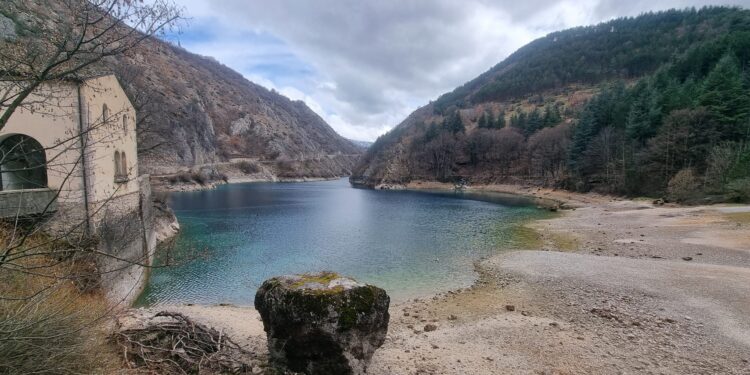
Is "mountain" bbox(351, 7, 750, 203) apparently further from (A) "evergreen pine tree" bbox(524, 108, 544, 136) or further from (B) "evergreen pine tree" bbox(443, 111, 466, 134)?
(B) "evergreen pine tree" bbox(443, 111, 466, 134)

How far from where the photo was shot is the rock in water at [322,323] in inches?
279

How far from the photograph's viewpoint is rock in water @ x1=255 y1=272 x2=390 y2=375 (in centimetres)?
708

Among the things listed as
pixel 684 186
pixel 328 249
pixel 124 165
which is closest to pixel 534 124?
pixel 684 186

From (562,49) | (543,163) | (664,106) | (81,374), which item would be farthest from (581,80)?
(81,374)

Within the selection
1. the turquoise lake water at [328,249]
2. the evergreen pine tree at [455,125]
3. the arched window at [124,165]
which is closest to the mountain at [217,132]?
the turquoise lake water at [328,249]

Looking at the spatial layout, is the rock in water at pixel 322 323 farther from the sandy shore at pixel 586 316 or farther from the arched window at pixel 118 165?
the arched window at pixel 118 165

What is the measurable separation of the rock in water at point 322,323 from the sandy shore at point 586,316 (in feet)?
5.32

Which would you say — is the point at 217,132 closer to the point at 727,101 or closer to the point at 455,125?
the point at 455,125

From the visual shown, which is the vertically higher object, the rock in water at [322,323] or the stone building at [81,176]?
the stone building at [81,176]

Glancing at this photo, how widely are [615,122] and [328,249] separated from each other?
6039 cm

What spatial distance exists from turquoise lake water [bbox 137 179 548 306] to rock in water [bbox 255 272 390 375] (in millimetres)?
1988

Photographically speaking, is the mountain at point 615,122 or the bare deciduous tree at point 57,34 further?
the mountain at point 615,122

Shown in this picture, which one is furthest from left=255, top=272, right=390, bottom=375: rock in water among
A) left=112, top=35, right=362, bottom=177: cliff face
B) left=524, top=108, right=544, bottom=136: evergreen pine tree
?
left=524, top=108, right=544, bottom=136: evergreen pine tree

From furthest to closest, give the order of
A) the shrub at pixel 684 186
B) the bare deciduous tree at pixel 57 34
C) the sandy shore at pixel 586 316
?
the shrub at pixel 684 186 < the sandy shore at pixel 586 316 < the bare deciduous tree at pixel 57 34
